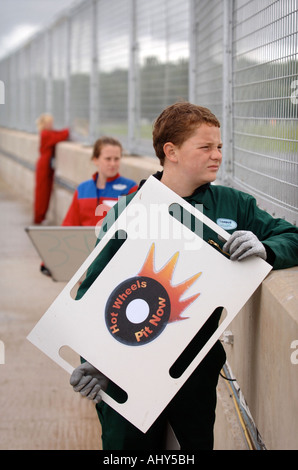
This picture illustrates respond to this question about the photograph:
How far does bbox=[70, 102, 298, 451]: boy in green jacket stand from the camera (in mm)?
3131

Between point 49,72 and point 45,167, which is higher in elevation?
point 49,72

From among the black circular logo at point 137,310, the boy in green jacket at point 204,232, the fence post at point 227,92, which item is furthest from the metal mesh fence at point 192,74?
the black circular logo at point 137,310

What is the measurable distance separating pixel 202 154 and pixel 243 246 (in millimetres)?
471

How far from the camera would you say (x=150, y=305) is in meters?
2.94

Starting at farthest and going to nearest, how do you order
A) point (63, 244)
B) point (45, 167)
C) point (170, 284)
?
point (45, 167), point (63, 244), point (170, 284)

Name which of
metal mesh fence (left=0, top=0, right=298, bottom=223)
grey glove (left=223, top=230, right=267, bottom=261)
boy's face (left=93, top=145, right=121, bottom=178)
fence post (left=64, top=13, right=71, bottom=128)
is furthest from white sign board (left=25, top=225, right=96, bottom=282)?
fence post (left=64, top=13, right=71, bottom=128)

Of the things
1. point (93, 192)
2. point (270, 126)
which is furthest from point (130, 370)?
point (93, 192)

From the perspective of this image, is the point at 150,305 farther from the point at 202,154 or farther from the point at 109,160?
the point at 109,160

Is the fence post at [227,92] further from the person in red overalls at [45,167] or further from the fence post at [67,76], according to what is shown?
the fence post at [67,76]

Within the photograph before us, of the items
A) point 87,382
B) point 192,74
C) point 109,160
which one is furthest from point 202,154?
point 192,74

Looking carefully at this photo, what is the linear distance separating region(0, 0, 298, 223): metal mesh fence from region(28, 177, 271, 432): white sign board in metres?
0.90

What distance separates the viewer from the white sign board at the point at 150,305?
2.87 meters

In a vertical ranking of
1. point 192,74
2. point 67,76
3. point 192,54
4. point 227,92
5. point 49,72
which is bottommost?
point 227,92

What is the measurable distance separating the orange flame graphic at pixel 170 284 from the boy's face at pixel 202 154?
358mm
